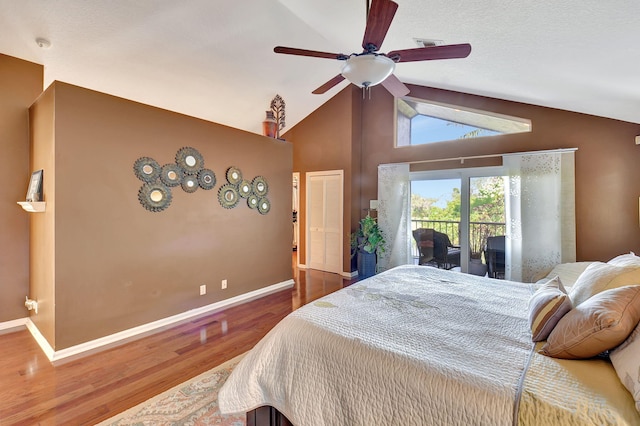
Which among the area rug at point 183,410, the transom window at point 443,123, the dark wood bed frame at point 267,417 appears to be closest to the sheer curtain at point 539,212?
the transom window at point 443,123

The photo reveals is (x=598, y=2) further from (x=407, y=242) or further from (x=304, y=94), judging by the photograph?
(x=304, y=94)

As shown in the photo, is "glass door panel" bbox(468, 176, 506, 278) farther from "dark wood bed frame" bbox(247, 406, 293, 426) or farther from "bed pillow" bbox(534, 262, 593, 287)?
"dark wood bed frame" bbox(247, 406, 293, 426)

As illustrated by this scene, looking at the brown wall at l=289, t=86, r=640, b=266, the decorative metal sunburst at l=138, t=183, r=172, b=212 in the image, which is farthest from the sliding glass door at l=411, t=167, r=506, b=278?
the decorative metal sunburst at l=138, t=183, r=172, b=212

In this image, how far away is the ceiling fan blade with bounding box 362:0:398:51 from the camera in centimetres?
164

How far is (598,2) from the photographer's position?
1467mm

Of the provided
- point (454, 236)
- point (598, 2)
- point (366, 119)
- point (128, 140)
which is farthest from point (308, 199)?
point (598, 2)

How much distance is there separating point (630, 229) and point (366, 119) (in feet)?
13.7

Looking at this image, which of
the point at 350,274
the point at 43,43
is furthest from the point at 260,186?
the point at 43,43

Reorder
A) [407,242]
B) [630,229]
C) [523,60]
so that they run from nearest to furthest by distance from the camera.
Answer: [523,60]
[630,229]
[407,242]

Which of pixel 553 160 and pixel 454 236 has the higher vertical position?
pixel 553 160

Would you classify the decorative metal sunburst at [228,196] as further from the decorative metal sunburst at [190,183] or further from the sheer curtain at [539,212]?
the sheer curtain at [539,212]

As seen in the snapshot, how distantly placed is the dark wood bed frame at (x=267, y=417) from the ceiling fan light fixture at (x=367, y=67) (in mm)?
2301

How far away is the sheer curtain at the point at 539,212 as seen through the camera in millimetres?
3703

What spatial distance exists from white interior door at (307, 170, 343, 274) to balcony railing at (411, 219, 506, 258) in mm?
1467
